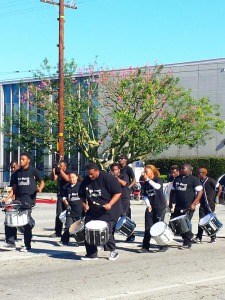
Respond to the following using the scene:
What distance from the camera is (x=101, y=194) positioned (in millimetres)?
11133

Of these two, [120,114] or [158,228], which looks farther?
[120,114]

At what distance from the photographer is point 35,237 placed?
1460 centimetres

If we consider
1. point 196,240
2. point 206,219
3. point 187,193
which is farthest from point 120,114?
point 187,193

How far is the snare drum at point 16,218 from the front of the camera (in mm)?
11906

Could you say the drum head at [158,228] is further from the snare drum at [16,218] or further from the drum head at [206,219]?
the snare drum at [16,218]

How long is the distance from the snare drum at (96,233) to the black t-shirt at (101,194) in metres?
0.30

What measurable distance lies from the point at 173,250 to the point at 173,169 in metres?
2.48

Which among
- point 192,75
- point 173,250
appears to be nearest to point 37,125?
point 192,75

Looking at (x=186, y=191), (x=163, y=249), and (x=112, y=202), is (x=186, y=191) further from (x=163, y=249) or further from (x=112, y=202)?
(x=112, y=202)

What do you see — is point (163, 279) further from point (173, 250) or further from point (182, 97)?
point (182, 97)

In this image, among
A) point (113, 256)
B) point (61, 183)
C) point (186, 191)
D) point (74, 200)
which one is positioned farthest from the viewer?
point (61, 183)

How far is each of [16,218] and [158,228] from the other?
→ 2.64 m

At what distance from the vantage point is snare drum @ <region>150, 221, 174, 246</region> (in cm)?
1192

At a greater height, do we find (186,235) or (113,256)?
(186,235)
